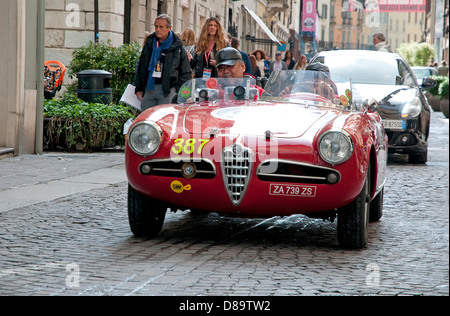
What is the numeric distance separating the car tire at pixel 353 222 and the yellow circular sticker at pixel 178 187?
3.25 ft

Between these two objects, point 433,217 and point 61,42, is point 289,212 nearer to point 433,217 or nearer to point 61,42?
point 433,217

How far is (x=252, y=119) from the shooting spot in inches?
231

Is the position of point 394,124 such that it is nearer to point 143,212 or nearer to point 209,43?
point 209,43

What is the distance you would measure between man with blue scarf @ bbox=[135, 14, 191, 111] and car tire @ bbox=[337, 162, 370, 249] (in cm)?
443

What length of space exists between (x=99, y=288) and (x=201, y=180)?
4.37 ft

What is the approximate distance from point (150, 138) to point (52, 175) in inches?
159

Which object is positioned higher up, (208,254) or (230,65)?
(230,65)

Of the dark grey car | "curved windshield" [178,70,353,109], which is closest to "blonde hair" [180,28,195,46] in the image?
the dark grey car

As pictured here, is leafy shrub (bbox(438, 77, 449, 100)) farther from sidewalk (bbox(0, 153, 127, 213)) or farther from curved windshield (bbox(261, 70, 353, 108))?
curved windshield (bbox(261, 70, 353, 108))

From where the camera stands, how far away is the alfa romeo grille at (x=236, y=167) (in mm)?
5492

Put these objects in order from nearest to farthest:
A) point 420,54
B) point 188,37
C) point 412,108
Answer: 1. point 412,108
2. point 188,37
3. point 420,54

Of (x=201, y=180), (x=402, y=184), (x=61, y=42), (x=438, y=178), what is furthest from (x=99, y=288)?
(x=61, y=42)

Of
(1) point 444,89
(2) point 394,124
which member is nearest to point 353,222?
(2) point 394,124

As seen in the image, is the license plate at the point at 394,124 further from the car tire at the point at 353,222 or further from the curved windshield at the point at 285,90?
the car tire at the point at 353,222
